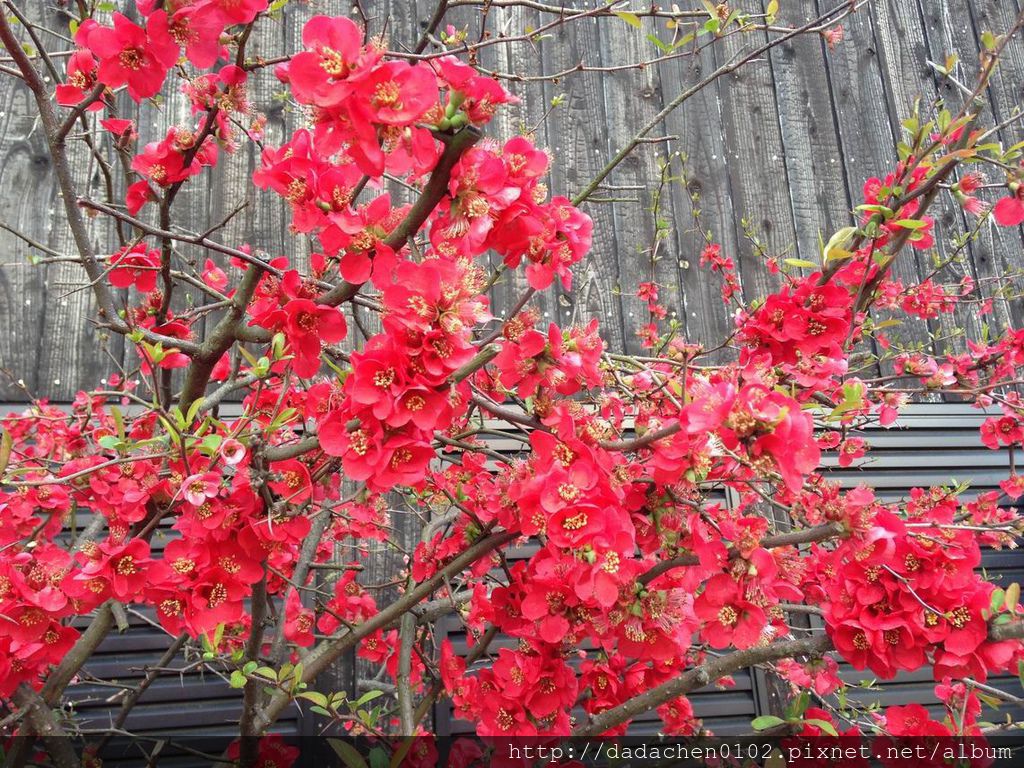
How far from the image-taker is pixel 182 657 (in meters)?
2.32

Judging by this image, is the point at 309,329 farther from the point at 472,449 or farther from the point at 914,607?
the point at 914,607

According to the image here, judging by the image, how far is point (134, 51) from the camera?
1.00 m

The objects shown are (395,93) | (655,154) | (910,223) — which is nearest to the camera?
(395,93)

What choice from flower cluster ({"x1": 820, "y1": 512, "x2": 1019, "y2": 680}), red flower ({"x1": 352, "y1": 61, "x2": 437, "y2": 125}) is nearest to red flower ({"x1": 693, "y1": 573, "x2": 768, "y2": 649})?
flower cluster ({"x1": 820, "y1": 512, "x2": 1019, "y2": 680})

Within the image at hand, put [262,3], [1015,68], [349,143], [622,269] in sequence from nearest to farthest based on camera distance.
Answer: [349,143] < [262,3] < [622,269] < [1015,68]

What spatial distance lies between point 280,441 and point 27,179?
1662mm

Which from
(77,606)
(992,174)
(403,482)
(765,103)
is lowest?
(77,606)

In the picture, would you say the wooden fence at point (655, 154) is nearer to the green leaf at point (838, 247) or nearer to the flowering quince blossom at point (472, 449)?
the flowering quince blossom at point (472, 449)

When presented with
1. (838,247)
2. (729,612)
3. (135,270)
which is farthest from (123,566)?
(838,247)

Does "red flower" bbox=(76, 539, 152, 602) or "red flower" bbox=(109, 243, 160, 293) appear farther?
"red flower" bbox=(109, 243, 160, 293)

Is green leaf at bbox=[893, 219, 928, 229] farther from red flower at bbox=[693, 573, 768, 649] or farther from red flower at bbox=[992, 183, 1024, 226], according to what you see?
red flower at bbox=[693, 573, 768, 649]

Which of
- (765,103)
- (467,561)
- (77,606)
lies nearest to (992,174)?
(765,103)

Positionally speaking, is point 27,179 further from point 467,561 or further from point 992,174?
point 992,174

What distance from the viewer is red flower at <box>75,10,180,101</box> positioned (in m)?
0.97
